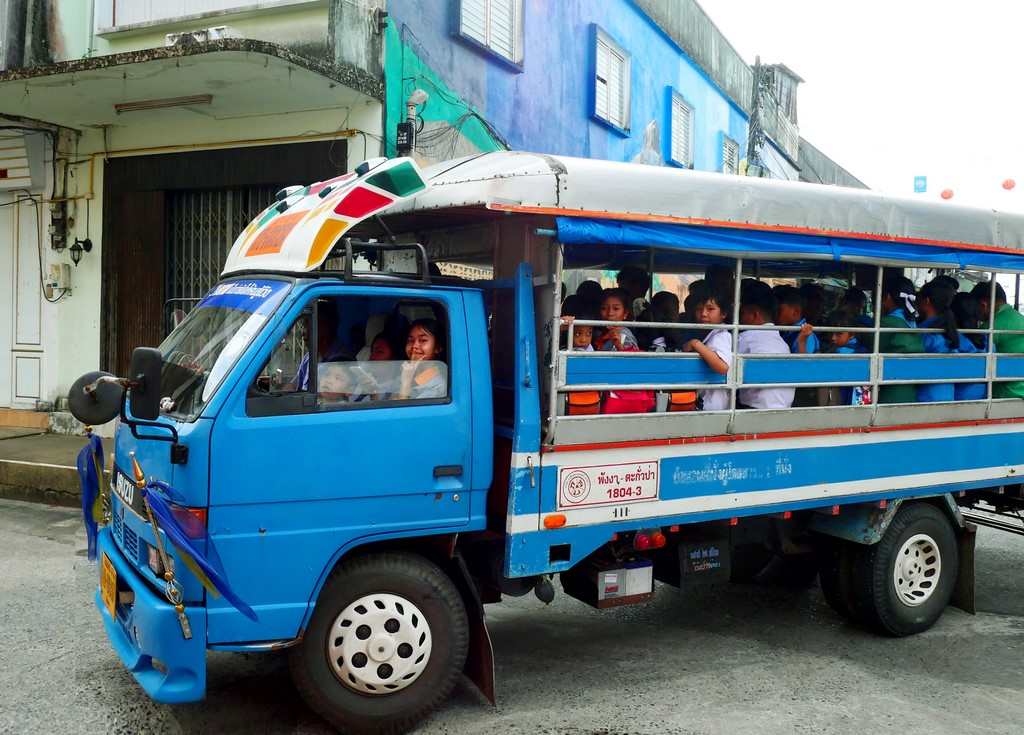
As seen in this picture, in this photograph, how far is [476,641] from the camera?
13.7 feet

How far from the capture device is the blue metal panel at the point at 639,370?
13.8 feet

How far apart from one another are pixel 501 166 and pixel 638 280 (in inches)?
56.8

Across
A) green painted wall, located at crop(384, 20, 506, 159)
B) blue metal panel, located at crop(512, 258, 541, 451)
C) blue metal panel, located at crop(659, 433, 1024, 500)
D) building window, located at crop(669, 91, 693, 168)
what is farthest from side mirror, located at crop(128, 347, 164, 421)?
building window, located at crop(669, 91, 693, 168)


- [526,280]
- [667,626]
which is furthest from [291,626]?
[667,626]

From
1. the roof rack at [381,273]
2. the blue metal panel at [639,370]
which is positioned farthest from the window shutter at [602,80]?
the roof rack at [381,273]

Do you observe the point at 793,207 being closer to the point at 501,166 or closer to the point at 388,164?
the point at 501,166

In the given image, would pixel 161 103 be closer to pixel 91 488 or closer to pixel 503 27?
pixel 503 27

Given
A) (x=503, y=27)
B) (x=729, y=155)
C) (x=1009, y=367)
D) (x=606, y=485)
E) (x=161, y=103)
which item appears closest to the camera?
(x=606, y=485)

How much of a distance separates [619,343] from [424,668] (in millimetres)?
1779

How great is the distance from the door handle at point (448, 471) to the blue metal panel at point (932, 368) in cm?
266

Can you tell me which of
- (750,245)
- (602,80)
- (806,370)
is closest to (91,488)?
(750,245)

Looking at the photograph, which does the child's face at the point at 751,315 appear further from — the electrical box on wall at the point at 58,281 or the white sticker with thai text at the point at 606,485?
the electrical box on wall at the point at 58,281

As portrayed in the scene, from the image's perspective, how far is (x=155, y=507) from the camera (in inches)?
136

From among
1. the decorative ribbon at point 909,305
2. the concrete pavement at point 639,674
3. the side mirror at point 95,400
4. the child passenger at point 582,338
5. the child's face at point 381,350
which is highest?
the decorative ribbon at point 909,305
